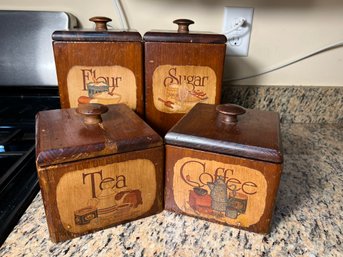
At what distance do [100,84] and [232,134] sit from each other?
0.93ft

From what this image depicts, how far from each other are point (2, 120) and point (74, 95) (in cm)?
27

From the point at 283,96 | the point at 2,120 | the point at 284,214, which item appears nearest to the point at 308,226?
the point at 284,214

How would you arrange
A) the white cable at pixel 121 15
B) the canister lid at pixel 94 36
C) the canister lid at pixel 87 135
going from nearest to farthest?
1. the canister lid at pixel 87 135
2. the canister lid at pixel 94 36
3. the white cable at pixel 121 15

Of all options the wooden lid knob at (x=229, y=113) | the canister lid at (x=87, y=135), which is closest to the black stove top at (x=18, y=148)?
the canister lid at (x=87, y=135)

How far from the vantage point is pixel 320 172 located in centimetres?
59

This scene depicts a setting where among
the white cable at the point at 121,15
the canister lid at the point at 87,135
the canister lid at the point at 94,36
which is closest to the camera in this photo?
the canister lid at the point at 87,135

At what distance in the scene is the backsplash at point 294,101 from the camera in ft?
2.59

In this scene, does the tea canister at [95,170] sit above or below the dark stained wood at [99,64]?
below

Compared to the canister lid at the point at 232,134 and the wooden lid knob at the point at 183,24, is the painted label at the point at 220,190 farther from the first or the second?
the wooden lid knob at the point at 183,24

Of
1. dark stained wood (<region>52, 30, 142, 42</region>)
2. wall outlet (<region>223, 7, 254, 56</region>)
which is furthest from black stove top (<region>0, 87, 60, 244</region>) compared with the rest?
wall outlet (<region>223, 7, 254, 56</region>)

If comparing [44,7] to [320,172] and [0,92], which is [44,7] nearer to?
[0,92]

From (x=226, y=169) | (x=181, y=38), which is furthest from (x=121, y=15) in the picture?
(x=226, y=169)

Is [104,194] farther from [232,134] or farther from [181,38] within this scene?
[181,38]

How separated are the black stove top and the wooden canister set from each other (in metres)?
0.10
